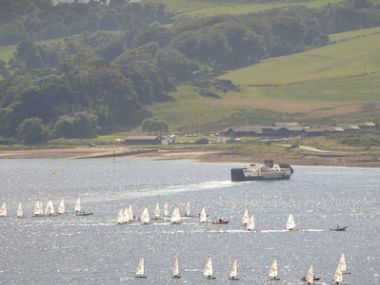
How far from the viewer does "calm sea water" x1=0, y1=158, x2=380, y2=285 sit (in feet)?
376

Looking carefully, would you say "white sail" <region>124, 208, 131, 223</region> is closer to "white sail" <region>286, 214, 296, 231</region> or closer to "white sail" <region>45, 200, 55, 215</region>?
"white sail" <region>45, 200, 55, 215</region>

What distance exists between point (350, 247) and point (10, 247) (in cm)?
3400

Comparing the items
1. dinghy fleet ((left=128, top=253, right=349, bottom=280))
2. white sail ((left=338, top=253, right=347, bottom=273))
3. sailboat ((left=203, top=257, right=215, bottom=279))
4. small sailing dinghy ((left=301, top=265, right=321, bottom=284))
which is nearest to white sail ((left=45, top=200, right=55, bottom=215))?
dinghy fleet ((left=128, top=253, right=349, bottom=280))

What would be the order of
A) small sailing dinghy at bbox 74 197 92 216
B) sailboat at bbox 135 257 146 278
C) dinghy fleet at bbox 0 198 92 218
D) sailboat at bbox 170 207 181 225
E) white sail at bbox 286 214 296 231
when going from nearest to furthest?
sailboat at bbox 135 257 146 278, white sail at bbox 286 214 296 231, sailboat at bbox 170 207 181 225, small sailing dinghy at bbox 74 197 92 216, dinghy fleet at bbox 0 198 92 218

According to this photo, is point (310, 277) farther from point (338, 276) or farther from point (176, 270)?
point (176, 270)

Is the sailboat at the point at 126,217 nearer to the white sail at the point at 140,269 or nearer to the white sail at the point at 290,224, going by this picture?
the white sail at the point at 290,224

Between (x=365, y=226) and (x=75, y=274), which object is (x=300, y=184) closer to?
(x=365, y=226)

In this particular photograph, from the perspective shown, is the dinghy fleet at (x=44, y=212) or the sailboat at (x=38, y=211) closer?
the dinghy fleet at (x=44, y=212)

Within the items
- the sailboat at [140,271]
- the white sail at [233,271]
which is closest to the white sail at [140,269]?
the sailboat at [140,271]

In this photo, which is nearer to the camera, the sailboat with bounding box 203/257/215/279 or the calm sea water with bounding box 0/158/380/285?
the sailboat with bounding box 203/257/215/279

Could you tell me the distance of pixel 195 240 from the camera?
13425 cm

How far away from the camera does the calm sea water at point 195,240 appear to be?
4518 inches

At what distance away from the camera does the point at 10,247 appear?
130875mm

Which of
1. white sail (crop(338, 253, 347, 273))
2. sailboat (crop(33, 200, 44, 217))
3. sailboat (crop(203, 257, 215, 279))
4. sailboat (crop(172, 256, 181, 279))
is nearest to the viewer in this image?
white sail (crop(338, 253, 347, 273))
